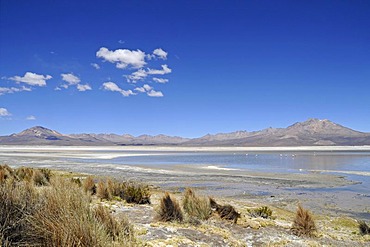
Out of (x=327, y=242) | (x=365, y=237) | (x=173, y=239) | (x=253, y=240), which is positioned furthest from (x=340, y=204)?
(x=173, y=239)

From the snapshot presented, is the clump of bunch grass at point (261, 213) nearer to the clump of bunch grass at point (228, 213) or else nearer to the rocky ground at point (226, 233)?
the rocky ground at point (226, 233)

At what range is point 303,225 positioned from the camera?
1052 centimetres

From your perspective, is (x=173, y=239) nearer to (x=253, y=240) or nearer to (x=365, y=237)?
(x=253, y=240)

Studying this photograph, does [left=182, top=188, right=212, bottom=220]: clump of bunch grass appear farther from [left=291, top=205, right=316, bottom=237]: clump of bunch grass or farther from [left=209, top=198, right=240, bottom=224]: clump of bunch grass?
[left=291, top=205, right=316, bottom=237]: clump of bunch grass

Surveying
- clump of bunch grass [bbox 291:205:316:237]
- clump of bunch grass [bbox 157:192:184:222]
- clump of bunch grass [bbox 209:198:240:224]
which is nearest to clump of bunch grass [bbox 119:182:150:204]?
clump of bunch grass [bbox 157:192:184:222]

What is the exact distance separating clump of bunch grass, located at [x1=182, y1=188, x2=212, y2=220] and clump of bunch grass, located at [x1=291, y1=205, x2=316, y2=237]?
2706 millimetres

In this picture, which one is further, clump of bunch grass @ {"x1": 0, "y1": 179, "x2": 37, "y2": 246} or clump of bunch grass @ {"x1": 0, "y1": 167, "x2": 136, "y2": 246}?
clump of bunch grass @ {"x1": 0, "y1": 179, "x2": 37, "y2": 246}

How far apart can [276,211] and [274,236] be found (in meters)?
5.53

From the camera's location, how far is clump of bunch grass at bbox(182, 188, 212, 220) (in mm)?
11055

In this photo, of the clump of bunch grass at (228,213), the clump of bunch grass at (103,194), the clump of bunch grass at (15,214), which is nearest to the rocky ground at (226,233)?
the clump of bunch grass at (228,213)

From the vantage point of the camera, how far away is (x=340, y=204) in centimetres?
1798

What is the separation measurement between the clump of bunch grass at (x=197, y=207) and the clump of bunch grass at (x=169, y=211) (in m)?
0.62

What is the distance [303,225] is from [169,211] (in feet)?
13.5

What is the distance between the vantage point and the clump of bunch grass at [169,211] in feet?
33.8
